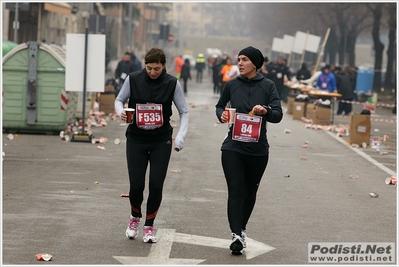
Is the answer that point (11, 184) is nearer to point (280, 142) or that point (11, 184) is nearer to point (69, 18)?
point (280, 142)

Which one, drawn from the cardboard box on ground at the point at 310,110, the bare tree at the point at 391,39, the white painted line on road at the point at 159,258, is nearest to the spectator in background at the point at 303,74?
the bare tree at the point at 391,39

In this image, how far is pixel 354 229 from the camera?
914 centimetres

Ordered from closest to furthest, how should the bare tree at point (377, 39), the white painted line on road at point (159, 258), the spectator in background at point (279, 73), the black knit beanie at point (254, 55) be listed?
the white painted line on road at point (159, 258) < the black knit beanie at point (254, 55) < the spectator in background at point (279, 73) < the bare tree at point (377, 39)

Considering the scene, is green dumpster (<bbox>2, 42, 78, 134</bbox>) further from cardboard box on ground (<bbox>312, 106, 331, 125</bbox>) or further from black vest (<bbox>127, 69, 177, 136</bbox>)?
black vest (<bbox>127, 69, 177, 136</bbox>)

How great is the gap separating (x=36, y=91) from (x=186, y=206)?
8.95m

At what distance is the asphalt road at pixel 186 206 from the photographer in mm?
7777

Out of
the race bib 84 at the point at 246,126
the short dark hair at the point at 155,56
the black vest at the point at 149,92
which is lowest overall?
the race bib 84 at the point at 246,126

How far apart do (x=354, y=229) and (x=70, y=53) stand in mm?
9704

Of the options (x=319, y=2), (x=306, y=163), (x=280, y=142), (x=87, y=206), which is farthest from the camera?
(x=319, y=2)

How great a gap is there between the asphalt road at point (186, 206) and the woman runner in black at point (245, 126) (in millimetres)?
457

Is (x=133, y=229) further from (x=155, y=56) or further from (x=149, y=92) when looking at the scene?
(x=155, y=56)

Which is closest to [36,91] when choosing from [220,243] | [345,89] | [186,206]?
[186,206]

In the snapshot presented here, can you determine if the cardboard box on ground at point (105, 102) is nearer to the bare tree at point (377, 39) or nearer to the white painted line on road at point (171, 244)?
the white painted line on road at point (171, 244)

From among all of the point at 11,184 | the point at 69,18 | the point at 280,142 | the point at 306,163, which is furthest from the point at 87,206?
the point at 69,18
